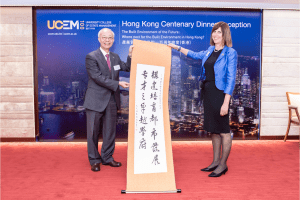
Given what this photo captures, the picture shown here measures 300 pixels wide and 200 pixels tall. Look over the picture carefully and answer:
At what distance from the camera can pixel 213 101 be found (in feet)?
8.16

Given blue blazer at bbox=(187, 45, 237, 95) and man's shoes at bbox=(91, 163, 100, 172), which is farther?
man's shoes at bbox=(91, 163, 100, 172)

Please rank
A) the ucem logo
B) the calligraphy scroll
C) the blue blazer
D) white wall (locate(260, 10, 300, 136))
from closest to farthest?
the calligraphy scroll
the blue blazer
the ucem logo
white wall (locate(260, 10, 300, 136))

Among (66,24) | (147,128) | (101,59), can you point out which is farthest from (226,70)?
(66,24)

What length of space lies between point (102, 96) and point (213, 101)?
1220mm

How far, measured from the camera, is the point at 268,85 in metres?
4.09

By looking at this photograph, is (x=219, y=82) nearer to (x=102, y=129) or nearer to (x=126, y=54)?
(x=102, y=129)

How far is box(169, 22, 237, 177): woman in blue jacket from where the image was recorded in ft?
7.84

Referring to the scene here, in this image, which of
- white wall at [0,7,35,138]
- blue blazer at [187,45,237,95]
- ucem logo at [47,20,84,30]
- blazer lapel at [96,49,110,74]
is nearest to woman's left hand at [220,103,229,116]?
blue blazer at [187,45,237,95]

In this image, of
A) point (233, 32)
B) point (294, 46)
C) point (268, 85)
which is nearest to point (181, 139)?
point (268, 85)

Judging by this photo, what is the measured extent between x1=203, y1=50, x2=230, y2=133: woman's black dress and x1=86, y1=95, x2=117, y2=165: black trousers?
1088 mm

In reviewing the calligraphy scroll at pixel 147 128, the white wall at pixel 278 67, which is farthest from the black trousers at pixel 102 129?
the white wall at pixel 278 67

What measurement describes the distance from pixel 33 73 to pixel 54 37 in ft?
2.28

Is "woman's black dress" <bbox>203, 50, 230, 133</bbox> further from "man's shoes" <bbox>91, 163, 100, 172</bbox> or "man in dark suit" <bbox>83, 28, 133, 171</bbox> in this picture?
"man's shoes" <bbox>91, 163, 100, 172</bbox>

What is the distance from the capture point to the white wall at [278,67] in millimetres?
4027
